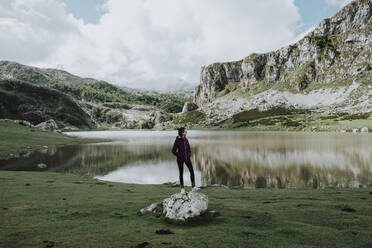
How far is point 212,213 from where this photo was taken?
13.1 meters

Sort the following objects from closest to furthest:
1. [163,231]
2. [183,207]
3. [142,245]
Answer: [142,245] < [163,231] < [183,207]

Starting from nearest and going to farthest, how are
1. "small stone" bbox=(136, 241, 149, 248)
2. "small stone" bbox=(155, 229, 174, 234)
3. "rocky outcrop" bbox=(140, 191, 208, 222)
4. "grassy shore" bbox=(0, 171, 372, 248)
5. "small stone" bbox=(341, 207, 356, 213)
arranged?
1. "small stone" bbox=(136, 241, 149, 248)
2. "grassy shore" bbox=(0, 171, 372, 248)
3. "small stone" bbox=(155, 229, 174, 234)
4. "rocky outcrop" bbox=(140, 191, 208, 222)
5. "small stone" bbox=(341, 207, 356, 213)

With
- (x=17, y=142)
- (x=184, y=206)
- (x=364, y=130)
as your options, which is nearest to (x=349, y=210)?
(x=184, y=206)

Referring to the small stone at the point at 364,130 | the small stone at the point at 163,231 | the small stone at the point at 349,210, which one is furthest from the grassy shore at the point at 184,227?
the small stone at the point at 364,130

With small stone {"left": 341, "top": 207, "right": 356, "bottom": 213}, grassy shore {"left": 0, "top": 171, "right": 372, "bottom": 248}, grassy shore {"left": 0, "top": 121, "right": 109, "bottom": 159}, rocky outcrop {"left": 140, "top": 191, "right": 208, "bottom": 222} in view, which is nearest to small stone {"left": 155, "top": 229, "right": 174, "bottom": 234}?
grassy shore {"left": 0, "top": 171, "right": 372, "bottom": 248}

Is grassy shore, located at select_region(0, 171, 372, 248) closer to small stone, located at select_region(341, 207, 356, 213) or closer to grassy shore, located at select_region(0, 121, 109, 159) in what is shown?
small stone, located at select_region(341, 207, 356, 213)

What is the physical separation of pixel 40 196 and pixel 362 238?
70.4 ft

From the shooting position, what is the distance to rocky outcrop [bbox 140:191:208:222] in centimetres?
1223

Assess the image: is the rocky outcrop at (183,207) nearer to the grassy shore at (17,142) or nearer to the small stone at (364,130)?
the grassy shore at (17,142)

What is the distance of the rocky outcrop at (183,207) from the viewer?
1223 cm

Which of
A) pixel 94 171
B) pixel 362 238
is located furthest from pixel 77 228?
pixel 94 171

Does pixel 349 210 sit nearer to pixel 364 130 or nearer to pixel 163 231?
pixel 163 231

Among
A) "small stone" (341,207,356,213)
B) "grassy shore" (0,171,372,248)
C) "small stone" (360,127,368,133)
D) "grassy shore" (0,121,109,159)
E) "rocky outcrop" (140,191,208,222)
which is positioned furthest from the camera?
"small stone" (360,127,368,133)

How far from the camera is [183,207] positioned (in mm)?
12469
